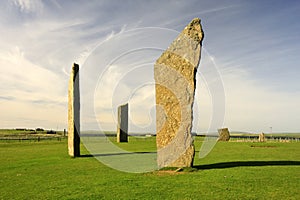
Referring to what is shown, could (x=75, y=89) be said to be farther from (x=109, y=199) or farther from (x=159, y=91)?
(x=109, y=199)

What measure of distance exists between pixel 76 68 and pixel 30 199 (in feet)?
38.5

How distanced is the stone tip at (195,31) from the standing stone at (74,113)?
8.78m

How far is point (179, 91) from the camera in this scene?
39.5ft

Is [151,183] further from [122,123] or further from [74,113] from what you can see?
[122,123]

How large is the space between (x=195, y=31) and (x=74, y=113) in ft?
31.8

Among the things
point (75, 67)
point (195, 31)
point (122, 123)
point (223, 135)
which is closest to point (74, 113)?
point (75, 67)

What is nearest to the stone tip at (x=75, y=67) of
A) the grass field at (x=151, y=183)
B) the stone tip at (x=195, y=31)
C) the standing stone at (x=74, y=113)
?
the standing stone at (x=74, y=113)

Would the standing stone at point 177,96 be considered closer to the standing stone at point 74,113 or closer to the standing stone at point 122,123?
the standing stone at point 74,113

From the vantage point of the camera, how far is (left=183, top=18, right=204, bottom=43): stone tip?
1230cm

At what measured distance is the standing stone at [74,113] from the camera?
17750 mm

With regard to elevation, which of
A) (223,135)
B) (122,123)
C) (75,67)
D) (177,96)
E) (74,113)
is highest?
(75,67)

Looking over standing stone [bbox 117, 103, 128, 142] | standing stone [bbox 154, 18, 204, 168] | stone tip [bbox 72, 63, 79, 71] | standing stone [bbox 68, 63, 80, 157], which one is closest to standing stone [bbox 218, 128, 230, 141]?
standing stone [bbox 117, 103, 128, 142]

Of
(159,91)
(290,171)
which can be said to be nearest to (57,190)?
(159,91)

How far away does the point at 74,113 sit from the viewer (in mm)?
18000
